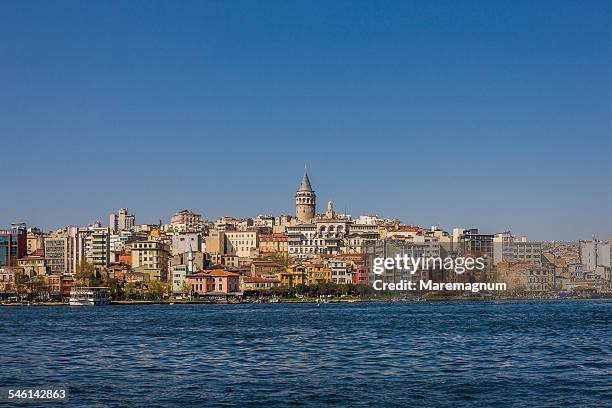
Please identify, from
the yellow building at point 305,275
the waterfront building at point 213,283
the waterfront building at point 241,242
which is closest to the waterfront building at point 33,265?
the waterfront building at point 213,283

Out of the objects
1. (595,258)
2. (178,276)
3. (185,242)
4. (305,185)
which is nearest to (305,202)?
(305,185)

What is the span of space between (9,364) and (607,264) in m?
102

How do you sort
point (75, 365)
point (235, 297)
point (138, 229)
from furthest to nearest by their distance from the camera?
point (138, 229) → point (235, 297) → point (75, 365)

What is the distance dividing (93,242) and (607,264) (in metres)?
62.3

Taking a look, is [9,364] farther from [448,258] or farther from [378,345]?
[448,258]

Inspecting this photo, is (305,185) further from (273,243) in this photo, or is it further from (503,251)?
(503,251)

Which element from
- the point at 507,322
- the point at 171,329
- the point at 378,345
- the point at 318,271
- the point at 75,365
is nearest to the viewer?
the point at 75,365

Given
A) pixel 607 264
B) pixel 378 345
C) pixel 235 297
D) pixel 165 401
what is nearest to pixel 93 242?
pixel 235 297

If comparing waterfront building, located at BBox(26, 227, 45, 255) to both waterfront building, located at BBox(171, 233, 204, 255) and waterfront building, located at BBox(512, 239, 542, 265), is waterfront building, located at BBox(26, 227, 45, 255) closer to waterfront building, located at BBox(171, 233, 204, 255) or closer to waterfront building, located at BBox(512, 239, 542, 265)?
waterfront building, located at BBox(171, 233, 204, 255)

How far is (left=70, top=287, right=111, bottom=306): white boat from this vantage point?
7788cm

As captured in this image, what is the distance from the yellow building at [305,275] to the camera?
9444 cm

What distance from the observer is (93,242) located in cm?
10700

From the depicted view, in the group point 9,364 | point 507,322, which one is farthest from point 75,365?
point 507,322

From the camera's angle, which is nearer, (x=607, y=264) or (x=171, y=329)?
(x=171, y=329)
